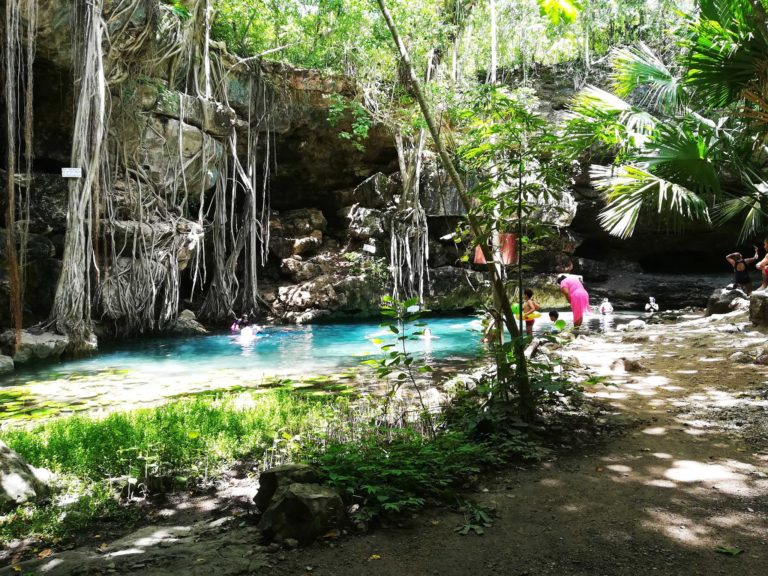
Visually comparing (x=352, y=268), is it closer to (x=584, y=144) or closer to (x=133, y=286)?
(x=133, y=286)

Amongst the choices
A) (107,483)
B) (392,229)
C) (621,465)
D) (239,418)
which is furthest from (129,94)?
(621,465)

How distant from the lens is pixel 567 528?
2.12 meters

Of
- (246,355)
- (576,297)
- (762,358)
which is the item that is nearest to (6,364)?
(246,355)

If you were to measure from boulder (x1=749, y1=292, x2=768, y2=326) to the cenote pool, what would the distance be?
3653 millimetres

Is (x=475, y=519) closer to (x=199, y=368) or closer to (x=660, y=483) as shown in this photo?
(x=660, y=483)

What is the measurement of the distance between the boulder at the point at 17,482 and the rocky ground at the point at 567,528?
0.63m

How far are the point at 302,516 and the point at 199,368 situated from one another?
6167 millimetres

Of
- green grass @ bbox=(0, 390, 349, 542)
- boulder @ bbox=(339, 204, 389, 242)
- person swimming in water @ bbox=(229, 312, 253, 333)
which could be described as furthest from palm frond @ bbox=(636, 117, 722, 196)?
boulder @ bbox=(339, 204, 389, 242)

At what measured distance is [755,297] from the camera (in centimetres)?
708

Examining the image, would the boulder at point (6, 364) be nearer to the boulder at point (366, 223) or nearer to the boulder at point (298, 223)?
the boulder at point (298, 223)

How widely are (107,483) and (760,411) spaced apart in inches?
158

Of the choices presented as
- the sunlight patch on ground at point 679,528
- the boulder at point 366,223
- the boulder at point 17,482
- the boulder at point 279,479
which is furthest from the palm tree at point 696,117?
the boulder at point 366,223

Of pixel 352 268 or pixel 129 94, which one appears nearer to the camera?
pixel 129 94

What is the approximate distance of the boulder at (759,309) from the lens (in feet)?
22.6
